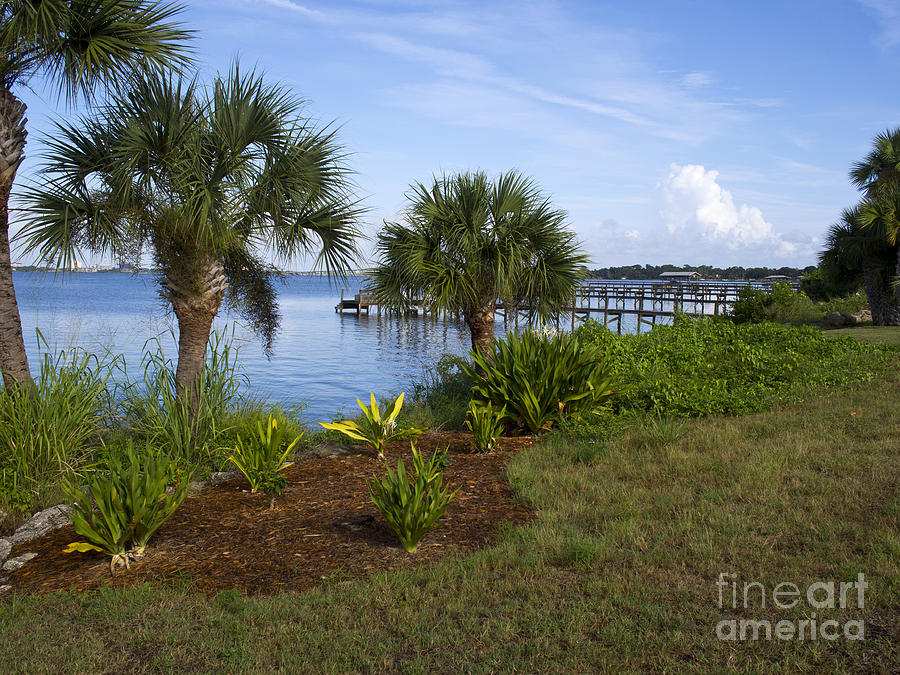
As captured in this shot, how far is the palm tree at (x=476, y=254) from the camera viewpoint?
1093cm

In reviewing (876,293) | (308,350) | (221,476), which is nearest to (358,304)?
(308,350)

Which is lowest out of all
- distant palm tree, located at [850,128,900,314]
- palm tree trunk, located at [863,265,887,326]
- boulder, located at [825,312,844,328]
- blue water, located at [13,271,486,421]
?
blue water, located at [13,271,486,421]

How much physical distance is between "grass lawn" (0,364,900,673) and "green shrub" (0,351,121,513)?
2055mm

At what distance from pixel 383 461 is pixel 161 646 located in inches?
144

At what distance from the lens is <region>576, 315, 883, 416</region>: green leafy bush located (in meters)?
8.55

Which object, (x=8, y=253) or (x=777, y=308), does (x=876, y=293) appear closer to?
(x=777, y=308)

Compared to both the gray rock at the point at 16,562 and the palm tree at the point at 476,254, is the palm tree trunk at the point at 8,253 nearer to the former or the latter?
the gray rock at the point at 16,562

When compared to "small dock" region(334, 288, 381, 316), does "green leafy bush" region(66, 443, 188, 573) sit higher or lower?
lower

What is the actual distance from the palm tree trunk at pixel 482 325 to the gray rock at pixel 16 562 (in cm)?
752

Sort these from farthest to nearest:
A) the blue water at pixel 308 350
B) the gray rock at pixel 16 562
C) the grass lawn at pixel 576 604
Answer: the blue water at pixel 308 350, the gray rock at pixel 16 562, the grass lawn at pixel 576 604

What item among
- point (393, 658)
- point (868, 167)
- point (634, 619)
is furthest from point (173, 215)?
point (868, 167)

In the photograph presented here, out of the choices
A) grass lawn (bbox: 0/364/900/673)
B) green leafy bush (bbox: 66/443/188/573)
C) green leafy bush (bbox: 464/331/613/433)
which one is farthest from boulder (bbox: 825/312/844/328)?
green leafy bush (bbox: 66/443/188/573)

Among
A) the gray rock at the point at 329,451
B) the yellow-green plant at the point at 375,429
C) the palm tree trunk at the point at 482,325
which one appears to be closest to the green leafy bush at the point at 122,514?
the yellow-green plant at the point at 375,429

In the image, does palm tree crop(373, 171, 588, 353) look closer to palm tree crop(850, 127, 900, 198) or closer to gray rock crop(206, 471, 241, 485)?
gray rock crop(206, 471, 241, 485)
